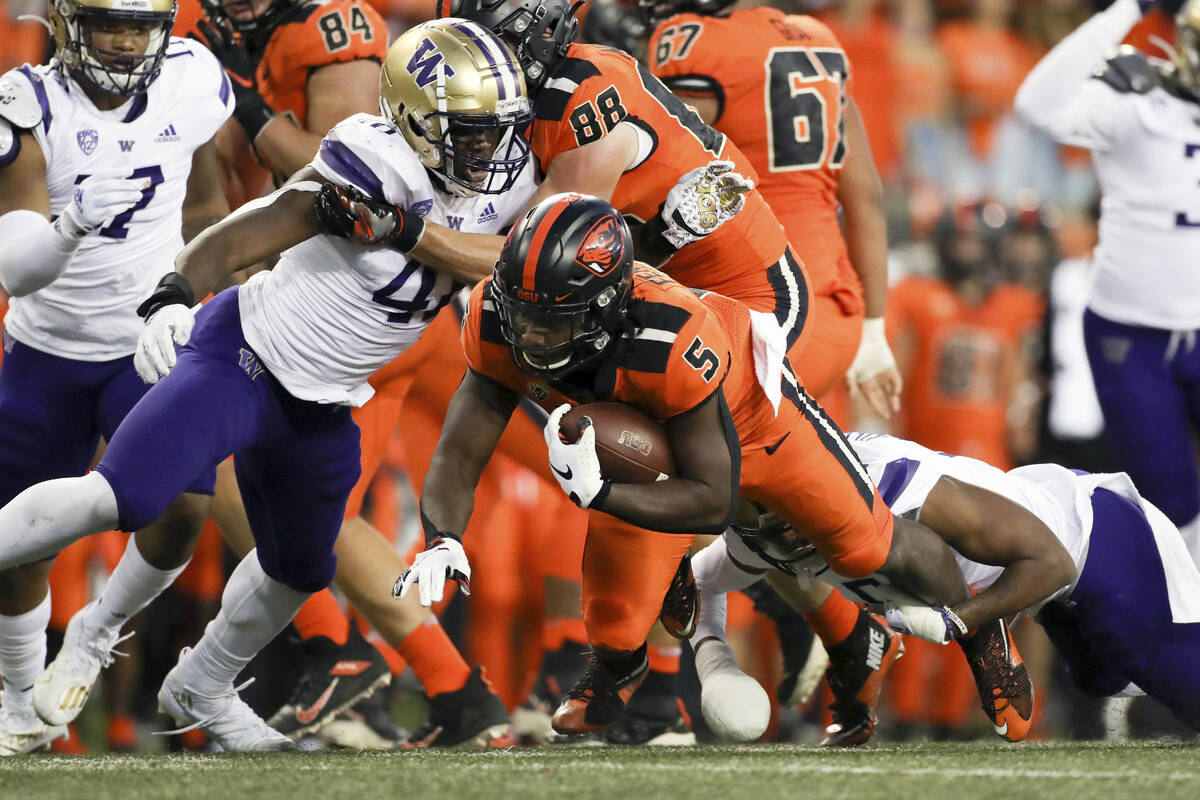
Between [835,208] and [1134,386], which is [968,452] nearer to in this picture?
[1134,386]

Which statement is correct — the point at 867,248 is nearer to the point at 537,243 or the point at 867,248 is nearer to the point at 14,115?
the point at 537,243

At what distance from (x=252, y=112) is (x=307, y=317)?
116 centimetres

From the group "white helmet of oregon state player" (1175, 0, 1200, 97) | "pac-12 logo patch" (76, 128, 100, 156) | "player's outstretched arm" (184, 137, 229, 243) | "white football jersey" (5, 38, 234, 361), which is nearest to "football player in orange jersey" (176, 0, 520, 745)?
"player's outstretched arm" (184, 137, 229, 243)

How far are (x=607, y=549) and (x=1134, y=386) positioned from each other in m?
2.10

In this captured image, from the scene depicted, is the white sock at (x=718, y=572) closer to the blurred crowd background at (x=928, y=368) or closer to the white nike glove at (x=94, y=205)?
the blurred crowd background at (x=928, y=368)

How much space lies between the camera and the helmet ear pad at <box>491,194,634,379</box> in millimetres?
3129

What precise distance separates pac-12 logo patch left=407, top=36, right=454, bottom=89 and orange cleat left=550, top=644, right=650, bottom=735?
1.29m

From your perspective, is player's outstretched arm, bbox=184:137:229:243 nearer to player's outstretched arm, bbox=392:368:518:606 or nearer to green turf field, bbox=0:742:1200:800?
player's outstretched arm, bbox=392:368:518:606

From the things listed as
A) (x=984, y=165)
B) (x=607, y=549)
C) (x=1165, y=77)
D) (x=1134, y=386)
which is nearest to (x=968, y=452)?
(x=1134, y=386)

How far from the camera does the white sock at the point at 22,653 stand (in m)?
4.06

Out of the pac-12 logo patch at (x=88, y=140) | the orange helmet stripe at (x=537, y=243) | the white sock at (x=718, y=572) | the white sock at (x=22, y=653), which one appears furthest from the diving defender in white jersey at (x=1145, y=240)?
the white sock at (x=22, y=653)

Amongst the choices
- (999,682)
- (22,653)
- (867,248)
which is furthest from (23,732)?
(867,248)

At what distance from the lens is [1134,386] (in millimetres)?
4984

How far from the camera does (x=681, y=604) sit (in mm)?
3834
